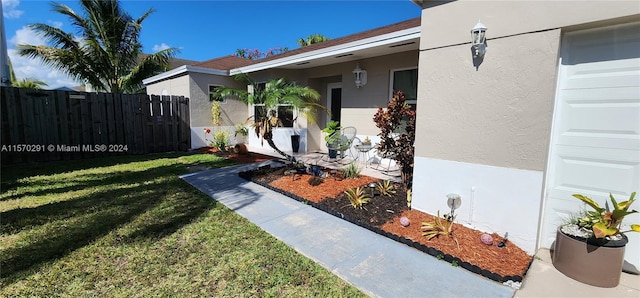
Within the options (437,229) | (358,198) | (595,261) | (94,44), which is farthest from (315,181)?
(94,44)

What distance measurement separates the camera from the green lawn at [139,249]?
2.74 m

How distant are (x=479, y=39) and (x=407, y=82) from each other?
440 centimetres

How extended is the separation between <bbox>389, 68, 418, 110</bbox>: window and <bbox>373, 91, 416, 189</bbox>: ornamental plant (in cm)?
236

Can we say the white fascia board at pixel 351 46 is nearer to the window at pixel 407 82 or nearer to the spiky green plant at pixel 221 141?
the window at pixel 407 82

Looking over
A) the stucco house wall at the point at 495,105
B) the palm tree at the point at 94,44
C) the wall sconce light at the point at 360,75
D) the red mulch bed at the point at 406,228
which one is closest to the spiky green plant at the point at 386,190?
the red mulch bed at the point at 406,228

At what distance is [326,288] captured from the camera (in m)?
2.74

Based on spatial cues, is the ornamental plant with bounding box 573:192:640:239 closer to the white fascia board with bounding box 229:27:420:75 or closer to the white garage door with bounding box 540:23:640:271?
the white garage door with bounding box 540:23:640:271

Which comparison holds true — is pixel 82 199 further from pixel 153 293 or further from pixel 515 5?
pixel 515 5

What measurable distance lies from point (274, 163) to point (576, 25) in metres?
7.15

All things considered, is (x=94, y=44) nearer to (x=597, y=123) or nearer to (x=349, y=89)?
(x=349, y=89)

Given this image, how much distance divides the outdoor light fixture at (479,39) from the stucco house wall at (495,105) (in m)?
0.08

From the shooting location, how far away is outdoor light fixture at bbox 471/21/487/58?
3.49m

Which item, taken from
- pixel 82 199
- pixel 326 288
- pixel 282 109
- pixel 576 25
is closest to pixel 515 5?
pixel 576 25

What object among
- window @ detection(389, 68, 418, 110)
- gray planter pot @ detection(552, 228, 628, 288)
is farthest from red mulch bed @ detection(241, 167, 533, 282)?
window @ detection(389, 68, 418, 110)
